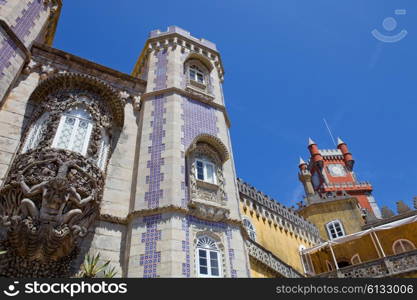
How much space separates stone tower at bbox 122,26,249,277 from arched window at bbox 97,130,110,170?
1.24 meters

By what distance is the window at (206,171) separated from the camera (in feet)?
39.9

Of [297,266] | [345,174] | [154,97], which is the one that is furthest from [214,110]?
[345,174]

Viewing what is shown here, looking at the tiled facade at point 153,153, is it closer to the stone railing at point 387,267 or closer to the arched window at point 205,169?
the arched window at point 205,169

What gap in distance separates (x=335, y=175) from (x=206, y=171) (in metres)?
45.2

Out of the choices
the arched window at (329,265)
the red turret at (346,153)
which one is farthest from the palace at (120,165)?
the red turret at (346,153)

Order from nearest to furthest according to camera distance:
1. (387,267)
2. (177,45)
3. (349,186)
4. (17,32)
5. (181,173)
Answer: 1. (181,173)
2. (17,32)
3. (177,45)
4. (387,267)
5. (349,186)

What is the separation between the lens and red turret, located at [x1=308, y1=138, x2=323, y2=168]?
53.8m

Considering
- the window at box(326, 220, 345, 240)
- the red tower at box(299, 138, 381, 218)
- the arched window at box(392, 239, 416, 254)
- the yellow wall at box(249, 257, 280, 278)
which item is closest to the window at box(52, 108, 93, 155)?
the yellow wall at box(249, 257, 280, 278)

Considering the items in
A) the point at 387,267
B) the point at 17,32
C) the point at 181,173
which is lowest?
the point at 387,267

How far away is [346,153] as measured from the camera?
55.2 meters

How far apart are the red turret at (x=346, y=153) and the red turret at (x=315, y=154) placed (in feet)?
14.8

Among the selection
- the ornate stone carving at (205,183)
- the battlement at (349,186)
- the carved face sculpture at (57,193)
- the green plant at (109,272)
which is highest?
the battlement at (349,186)

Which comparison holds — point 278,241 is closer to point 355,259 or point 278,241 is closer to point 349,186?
point 355,259

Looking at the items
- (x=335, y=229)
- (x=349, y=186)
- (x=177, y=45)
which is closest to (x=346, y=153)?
(x=349, y=186)
